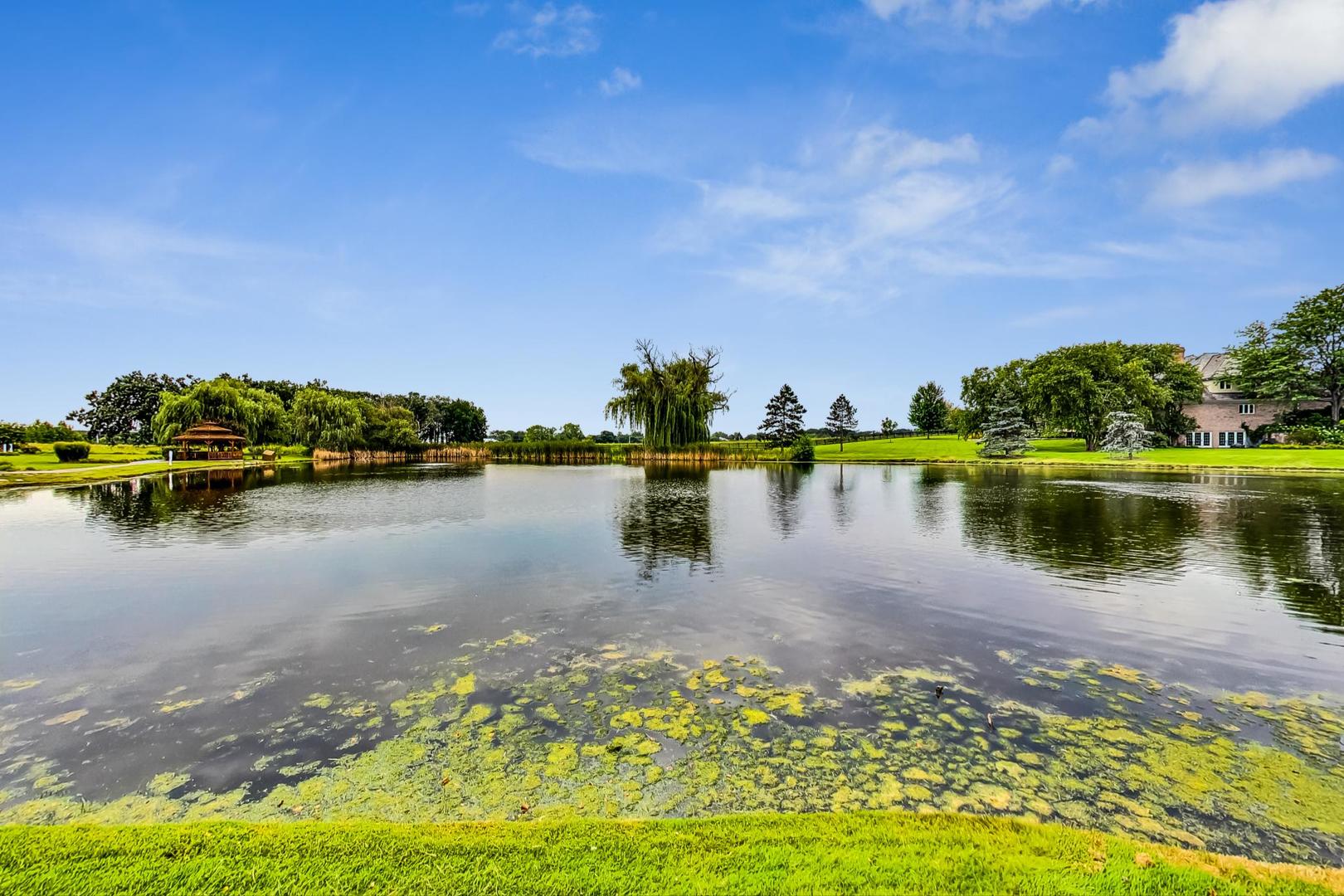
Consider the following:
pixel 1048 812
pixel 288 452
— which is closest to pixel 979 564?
pixel 1048 812

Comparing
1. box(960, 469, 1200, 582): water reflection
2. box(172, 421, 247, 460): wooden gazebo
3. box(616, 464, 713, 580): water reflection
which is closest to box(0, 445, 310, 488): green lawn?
box(172, 421, 247, 460): wooden gazebo

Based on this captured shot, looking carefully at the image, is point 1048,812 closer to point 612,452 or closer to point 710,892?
point 710,892

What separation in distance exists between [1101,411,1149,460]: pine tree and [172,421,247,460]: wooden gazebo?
85704mm

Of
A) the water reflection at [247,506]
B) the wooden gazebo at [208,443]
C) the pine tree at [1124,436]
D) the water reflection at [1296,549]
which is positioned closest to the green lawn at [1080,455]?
the pine tree at [1124,436]

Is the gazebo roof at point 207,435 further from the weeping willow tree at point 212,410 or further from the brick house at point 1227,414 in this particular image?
the brick house at point 1227,414

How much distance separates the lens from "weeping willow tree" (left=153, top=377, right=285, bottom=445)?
217ft

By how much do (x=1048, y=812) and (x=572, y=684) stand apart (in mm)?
4902

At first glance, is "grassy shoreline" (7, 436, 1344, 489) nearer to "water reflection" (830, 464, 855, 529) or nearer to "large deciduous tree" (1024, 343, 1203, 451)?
"large deciduous tree" (1024, 343, 1203, 451)

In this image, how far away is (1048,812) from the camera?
479 cm

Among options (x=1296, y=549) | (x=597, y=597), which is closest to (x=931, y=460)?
(x=1296, y=549)

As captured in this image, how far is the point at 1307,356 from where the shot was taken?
192ft

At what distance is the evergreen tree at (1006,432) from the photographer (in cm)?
6091

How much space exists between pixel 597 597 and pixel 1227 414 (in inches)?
3277

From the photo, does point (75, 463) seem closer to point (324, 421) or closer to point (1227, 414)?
point (324, 421)
